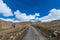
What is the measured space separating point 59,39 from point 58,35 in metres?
2.79

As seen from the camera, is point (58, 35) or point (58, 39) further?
point (58, 35)

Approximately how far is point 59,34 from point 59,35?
17.6 inches

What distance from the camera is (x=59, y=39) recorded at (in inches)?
841

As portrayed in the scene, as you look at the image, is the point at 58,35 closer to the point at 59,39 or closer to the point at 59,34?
the point at 59,34

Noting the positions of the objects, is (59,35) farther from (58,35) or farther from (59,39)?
(59,39)

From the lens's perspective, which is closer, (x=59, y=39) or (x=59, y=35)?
(x=59, y=39)

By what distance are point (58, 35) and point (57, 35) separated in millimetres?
169

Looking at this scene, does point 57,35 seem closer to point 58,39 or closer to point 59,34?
point 59,34

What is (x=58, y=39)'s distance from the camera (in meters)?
21.5

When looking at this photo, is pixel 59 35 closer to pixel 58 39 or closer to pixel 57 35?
pixel 57 35

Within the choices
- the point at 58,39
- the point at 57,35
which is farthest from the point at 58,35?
the point at 58,39

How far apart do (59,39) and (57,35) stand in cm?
285

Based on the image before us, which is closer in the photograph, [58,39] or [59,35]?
[58,39]

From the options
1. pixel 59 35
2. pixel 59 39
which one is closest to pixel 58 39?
pixel 59 39
